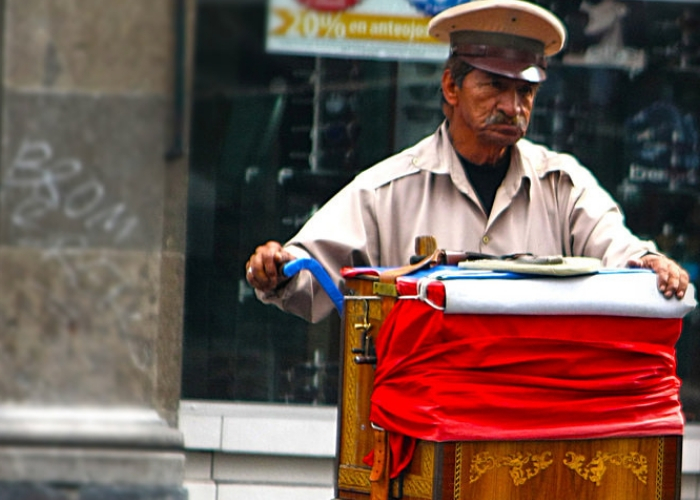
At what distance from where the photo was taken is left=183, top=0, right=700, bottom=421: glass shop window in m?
7.81

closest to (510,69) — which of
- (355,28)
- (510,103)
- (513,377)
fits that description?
(510,103)

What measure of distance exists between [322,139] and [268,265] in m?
3.42

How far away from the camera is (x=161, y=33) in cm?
441

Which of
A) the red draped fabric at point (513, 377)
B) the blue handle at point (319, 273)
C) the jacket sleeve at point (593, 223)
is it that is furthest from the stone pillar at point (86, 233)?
the jacket sleeve at point (593, 223)

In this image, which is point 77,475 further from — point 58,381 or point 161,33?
point 161,33

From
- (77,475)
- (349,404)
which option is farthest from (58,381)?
(349,404)

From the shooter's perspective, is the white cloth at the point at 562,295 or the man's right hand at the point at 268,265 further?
the man's right hand at the point at 268,265

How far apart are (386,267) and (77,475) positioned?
1.11 meters

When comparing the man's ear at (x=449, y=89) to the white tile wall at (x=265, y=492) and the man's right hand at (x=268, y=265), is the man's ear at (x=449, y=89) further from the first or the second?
the white tile wall at (x=265, y=492)

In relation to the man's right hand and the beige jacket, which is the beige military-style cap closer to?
the beige jacket

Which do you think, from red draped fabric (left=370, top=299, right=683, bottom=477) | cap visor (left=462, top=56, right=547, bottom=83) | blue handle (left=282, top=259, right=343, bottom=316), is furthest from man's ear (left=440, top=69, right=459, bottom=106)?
red draped fabric (left=370, top=299, right=683, bottom=477)

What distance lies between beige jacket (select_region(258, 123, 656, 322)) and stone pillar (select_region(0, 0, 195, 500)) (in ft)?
1.86

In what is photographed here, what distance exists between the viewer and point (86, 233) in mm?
4445

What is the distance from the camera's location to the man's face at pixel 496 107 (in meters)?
4.88
